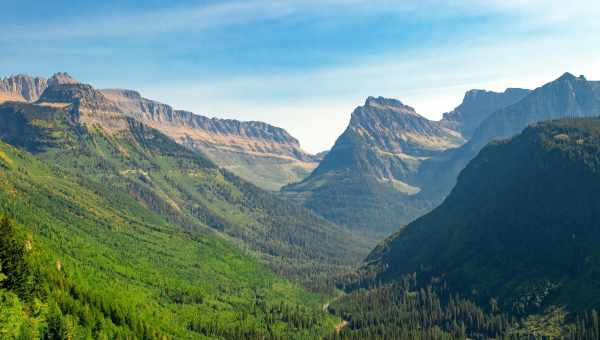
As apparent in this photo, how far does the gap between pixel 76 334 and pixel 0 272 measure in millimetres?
37668

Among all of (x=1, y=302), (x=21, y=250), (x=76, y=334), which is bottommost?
(x=76, y=334)

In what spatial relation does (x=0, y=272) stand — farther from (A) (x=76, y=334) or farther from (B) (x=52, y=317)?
(A) (x=76, y=334)

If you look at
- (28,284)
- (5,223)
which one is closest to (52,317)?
(28,284)

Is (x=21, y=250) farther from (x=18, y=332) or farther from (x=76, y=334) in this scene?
(x=76, y=334)

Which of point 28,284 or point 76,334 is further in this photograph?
point 76,334

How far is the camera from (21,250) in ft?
568

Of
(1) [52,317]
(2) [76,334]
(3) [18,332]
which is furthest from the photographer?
(2) [76,334]

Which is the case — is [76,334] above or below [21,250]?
below

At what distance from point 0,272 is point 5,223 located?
1389 cm

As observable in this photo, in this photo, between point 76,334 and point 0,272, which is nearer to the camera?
point 0,272

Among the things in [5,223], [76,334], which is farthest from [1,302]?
[76,334]

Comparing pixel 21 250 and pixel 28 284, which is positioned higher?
pixel 21 250

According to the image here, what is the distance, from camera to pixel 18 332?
163250mm

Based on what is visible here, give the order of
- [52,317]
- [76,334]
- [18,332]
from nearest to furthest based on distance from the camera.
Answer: [18,332]
[52,317]
[76,334]
